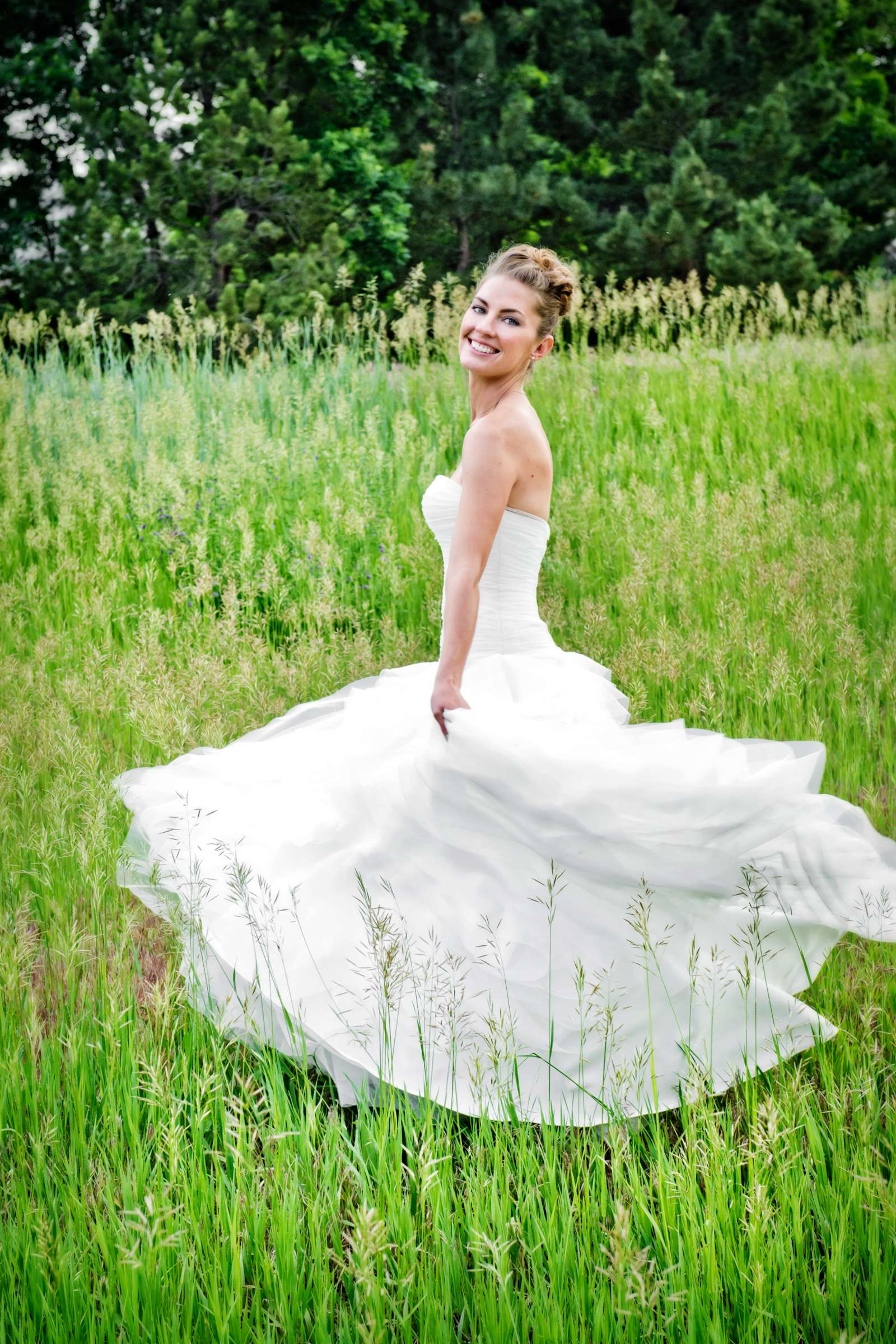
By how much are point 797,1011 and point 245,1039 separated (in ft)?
3.83

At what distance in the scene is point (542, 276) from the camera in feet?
8.97

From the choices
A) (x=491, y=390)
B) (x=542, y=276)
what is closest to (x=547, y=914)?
(x=491, y=390)

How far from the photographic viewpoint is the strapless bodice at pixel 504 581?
2.80 metres

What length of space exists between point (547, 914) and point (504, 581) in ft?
3.28

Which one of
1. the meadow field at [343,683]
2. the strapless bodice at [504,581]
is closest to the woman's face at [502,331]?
the strapless bodice at [504,581]

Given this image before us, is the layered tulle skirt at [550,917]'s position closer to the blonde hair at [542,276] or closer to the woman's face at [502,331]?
the woman's face at [502,331]

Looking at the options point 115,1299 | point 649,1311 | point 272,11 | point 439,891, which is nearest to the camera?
point 649,1311

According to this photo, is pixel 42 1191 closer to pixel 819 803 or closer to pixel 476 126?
pixel 819 803

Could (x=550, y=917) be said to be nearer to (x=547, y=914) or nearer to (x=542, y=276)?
(x=547, y=914)

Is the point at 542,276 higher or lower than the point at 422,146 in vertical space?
lower

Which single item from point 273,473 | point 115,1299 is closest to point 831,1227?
point 115,1299

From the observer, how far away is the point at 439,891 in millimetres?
2340

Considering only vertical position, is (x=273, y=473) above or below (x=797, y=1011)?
above

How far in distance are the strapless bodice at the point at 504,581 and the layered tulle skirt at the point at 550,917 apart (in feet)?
1.20
